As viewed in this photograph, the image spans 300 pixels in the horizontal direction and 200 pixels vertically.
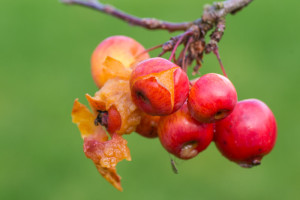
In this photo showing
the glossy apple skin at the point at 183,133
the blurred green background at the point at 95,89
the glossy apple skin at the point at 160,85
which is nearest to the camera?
the glossy apple skin at the point at 160,85

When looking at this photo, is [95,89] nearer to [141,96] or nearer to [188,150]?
[188,150]

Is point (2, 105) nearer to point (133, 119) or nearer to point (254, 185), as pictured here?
point (254, 185)

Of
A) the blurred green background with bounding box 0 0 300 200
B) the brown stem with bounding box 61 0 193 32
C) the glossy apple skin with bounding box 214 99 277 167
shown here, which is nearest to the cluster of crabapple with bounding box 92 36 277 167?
the glossy apple skin with bounding box 214 99 277 167

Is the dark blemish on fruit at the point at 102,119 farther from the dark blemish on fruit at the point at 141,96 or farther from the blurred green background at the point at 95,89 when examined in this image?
the blurred green background at the point at 95,89

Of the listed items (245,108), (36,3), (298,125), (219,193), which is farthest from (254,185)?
(36,3)

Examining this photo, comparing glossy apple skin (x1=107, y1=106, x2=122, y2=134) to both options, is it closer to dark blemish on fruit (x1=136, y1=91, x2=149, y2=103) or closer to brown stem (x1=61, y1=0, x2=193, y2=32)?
dark blemish on fruit (x1=136, y1=91, x2=149, y2=103)

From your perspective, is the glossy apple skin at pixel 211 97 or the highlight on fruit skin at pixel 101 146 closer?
the glossy apple skin at pixel 211 97

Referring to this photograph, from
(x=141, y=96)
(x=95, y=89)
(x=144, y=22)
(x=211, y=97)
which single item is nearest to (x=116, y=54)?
(x=144, y=22)

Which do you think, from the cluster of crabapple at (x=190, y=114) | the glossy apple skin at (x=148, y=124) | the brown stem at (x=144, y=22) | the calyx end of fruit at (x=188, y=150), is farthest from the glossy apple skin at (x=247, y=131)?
the brown stem at (x=144, y=22)
